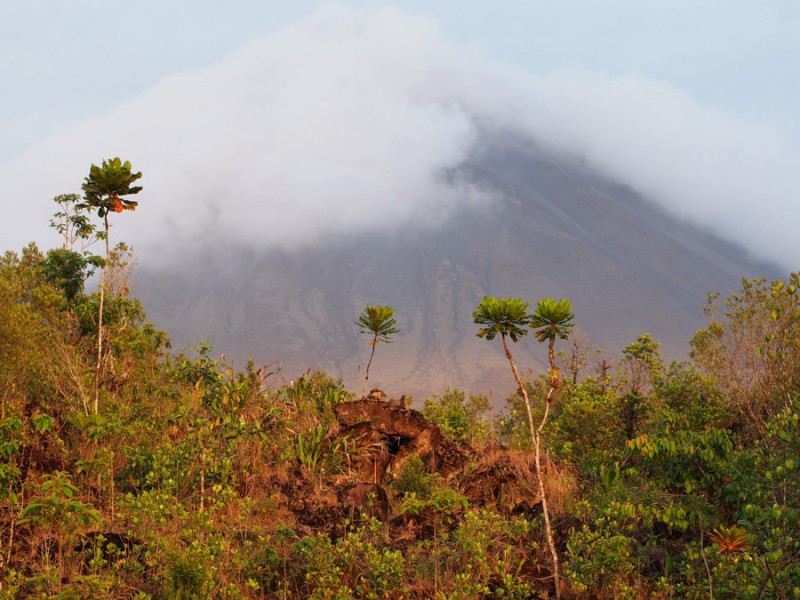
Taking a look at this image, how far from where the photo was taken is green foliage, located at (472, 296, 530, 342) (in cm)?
795

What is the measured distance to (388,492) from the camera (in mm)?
10812

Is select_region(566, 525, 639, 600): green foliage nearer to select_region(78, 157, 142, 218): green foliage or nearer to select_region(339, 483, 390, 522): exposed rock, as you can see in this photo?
select_region(339, 483, 390, 522): exposed rock

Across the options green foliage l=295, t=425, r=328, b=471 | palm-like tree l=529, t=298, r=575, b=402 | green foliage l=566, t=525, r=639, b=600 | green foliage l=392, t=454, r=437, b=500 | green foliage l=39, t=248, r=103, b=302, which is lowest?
green foliage l=566, t=525, r=639, b=600

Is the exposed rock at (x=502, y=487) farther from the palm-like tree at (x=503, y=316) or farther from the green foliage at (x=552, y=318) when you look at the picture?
the green foliage at (x=552, y=318)

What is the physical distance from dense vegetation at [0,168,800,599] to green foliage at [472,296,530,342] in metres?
0.47

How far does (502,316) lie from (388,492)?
13.1ft

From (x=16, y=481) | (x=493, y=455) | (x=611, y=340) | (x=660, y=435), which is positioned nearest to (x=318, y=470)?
(x=493, y=455)

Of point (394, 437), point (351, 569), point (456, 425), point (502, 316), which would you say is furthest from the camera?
point (456, 425)

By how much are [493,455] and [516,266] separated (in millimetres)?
185907

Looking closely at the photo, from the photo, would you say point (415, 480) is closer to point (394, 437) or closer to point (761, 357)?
point (394, 437)

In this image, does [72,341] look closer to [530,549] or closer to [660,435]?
[530,549]

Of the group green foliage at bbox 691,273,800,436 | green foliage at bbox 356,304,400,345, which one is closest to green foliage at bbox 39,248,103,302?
green foliage at bbox 356,304,400,345

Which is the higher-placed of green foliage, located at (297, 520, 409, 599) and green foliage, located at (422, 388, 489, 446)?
green foliage, located at (422, 388, 489, 446)

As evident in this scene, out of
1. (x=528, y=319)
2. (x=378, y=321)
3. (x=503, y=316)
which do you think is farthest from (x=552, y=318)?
(x=378, y=321)
